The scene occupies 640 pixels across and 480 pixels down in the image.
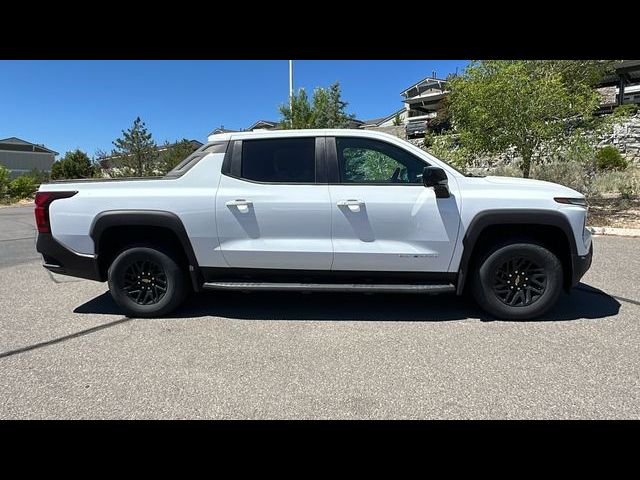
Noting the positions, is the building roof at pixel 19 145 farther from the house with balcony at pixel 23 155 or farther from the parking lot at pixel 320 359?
the parking lot at pixel 320 359

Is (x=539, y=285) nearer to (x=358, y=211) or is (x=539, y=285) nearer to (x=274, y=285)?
(x=358, y=211)

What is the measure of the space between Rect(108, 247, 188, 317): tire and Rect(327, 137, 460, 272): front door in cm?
169

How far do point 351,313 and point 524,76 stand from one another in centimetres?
762

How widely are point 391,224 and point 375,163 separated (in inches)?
28.5

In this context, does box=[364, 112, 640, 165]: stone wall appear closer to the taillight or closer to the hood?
the hood

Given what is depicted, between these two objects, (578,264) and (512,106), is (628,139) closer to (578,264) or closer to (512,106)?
(512,106)

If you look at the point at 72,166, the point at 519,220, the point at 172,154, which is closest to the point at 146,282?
the point at 519,220

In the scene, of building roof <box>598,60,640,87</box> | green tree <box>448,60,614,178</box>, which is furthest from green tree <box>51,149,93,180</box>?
building roof <box>598,60,640,87</box>

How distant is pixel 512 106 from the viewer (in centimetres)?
868

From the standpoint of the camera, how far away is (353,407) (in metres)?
2.43

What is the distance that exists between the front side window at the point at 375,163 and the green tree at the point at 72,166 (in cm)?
2910

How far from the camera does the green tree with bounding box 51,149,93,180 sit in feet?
91.1

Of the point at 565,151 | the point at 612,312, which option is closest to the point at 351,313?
the point at 612,312

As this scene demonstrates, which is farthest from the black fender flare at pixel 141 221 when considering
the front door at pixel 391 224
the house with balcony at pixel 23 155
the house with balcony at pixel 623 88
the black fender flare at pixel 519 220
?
the house with balcony at pixel 23 155
